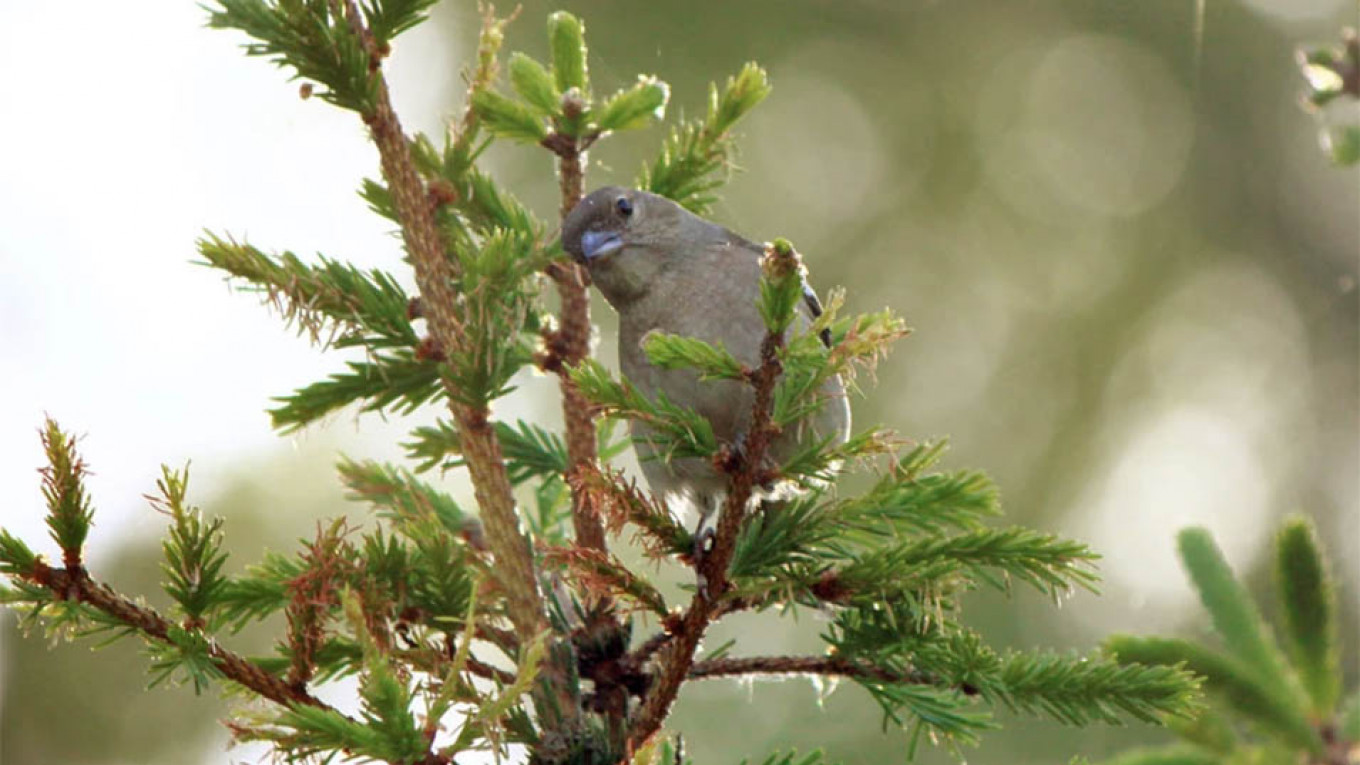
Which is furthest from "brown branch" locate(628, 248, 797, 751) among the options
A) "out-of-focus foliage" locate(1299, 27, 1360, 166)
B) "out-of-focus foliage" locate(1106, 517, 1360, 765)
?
"out-of-focus foliage" locate(1299, 27, 1360, 166)

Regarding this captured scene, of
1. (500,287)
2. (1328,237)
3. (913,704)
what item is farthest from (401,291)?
(1328,237)

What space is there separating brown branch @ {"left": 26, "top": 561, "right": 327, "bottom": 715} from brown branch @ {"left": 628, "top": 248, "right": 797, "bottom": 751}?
474 mm

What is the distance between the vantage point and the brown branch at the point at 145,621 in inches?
79.7

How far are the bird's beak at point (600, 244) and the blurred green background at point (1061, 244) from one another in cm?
387

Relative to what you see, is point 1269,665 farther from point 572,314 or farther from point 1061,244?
point 1061,244

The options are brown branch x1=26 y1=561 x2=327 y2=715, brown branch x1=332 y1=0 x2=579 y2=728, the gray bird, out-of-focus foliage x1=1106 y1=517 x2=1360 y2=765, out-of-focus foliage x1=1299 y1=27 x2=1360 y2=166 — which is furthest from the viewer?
the gray bird

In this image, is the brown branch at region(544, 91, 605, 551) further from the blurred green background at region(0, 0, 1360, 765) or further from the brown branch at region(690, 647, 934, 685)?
the blurred green background at region(0, 0, 1360, 765)

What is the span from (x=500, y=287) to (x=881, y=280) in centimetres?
705

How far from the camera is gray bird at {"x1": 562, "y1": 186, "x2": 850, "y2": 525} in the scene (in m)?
3.25

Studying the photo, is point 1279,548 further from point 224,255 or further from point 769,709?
point 769,709

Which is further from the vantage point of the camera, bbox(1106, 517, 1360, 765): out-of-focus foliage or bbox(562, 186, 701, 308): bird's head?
bbox(562, 186, 701, 308): bird's head

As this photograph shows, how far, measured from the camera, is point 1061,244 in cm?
979

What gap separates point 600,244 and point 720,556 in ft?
5.34

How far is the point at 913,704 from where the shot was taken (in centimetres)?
230
